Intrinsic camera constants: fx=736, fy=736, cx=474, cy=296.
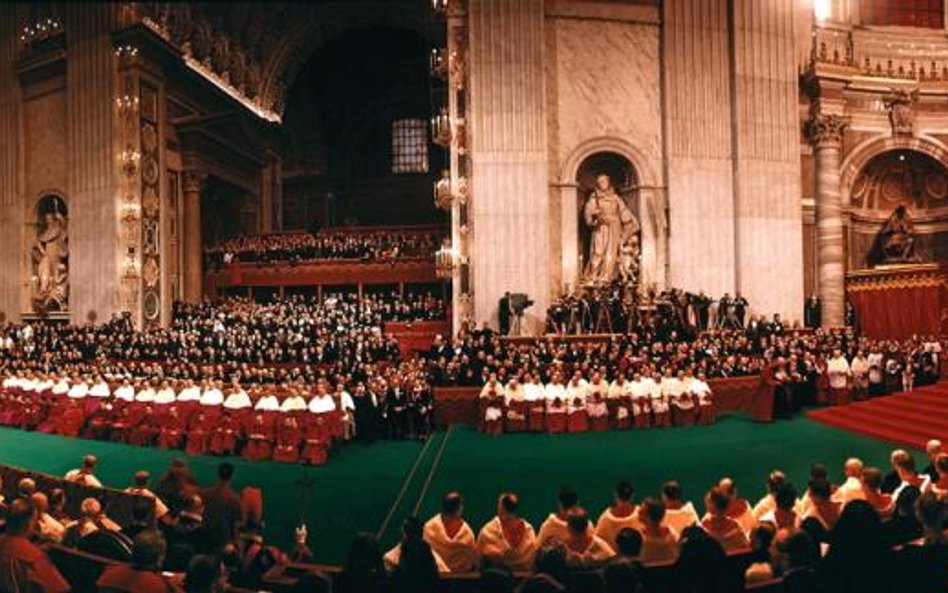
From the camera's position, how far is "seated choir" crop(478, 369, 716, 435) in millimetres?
15953

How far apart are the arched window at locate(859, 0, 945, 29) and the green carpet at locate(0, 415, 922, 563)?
67.7 feet

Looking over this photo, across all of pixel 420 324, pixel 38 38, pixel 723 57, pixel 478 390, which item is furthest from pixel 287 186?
pixel 478 390

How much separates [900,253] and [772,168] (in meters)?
6.24

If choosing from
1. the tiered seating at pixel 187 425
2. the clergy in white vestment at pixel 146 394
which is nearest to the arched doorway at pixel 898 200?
the tiered seating at pixel 187 425

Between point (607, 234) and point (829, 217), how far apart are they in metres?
8.73

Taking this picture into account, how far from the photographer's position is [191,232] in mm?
33000

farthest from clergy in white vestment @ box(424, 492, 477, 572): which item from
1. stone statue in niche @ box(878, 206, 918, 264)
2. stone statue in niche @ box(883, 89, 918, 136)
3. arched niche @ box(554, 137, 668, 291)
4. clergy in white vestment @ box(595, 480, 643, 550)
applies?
stone statue in niche @ box(883, 89, 918, 136)

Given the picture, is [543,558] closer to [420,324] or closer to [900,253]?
[420,324]

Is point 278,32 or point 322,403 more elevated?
point 278,32

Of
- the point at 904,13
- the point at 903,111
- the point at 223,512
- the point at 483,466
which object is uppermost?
the point at 904,13

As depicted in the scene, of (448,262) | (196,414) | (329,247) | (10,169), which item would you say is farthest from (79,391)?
(10,169)

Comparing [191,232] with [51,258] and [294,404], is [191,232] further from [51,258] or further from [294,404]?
[294,404]

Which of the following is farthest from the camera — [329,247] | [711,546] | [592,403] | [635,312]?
[329,247]

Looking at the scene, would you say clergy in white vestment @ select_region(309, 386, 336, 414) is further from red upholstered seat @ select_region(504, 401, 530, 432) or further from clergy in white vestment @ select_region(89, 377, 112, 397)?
clergy in white vestment @ select_region(89, 377, 112, 397)
